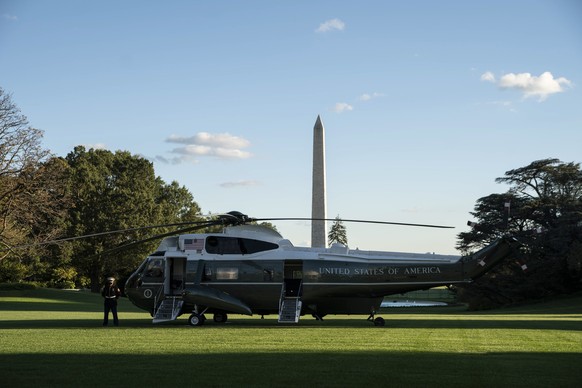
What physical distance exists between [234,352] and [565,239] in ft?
182

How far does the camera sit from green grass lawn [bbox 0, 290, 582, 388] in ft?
39.3

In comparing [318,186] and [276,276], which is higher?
[318,186]

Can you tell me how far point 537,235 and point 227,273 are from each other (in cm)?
4587

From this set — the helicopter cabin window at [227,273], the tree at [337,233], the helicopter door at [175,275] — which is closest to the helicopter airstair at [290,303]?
the helicopter cabin window at [227,273]

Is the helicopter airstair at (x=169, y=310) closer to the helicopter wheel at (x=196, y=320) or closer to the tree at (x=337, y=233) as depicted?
the helicopter wheel at (x=196, y=320)

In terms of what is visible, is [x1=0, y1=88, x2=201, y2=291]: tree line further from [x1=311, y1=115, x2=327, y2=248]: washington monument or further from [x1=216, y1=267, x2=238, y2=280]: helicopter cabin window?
[x1=216, y1=267, x2=238, y2=280]: helicopter cabin window

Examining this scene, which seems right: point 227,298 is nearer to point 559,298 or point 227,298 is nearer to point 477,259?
point 477,259

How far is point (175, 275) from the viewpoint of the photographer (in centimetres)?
2819

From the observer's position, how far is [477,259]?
2525 centimetres

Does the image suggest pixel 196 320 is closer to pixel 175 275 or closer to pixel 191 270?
pixel 191 270
